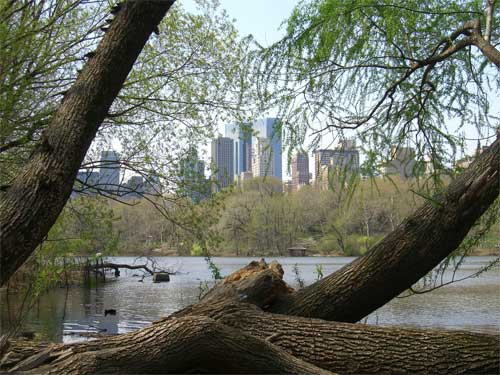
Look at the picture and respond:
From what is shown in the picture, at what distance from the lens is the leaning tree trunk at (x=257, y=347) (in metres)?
3.31

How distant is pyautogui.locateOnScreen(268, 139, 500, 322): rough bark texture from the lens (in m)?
3.93

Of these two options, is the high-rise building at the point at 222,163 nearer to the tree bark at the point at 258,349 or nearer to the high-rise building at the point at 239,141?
the high-rise building at the point at 239,141

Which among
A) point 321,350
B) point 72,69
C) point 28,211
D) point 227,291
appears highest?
point 72,69

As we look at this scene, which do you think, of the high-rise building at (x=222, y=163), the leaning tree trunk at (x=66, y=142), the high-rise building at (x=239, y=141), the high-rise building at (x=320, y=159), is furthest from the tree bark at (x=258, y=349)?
the high-rise building at (x=222, y=163)

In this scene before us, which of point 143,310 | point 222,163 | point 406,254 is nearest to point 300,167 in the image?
point 406,254

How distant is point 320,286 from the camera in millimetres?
4512

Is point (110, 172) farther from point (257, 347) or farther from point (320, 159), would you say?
point (257, 347)

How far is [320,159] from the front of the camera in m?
4.46

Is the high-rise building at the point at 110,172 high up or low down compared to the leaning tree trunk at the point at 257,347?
up

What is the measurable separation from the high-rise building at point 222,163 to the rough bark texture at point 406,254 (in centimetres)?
328

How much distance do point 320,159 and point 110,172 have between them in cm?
397

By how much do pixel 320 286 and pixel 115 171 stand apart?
407cm

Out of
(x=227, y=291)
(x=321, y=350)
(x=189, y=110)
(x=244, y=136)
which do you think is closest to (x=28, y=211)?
(x=227, y=291)

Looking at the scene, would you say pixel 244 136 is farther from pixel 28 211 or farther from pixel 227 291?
pixel 28 211
